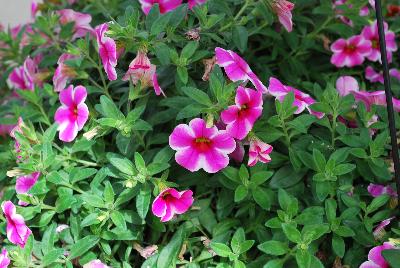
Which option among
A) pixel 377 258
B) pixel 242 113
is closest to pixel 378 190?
pixel 377 258

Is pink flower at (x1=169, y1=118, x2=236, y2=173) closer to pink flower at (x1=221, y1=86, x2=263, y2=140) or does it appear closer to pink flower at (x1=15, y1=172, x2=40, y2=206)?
pink flower at (x1=221, y1=86, x2=263, y2=140)

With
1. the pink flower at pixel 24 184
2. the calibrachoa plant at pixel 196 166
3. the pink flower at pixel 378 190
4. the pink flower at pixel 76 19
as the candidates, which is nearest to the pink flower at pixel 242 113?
the calibrachoa plant at pixel 196 166

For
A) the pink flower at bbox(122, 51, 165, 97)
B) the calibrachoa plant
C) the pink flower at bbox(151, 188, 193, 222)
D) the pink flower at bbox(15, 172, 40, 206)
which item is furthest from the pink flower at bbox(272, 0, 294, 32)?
the pink flower at bbox(15, 172, 40, 206)

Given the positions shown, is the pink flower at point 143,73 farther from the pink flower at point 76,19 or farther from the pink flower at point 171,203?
the pink flower at point 76,19

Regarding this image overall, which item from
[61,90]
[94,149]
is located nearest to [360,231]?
[94,149]

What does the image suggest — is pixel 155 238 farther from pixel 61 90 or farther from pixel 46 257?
pixel 61 90

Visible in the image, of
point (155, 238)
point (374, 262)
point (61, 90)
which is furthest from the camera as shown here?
point (61, 90)
